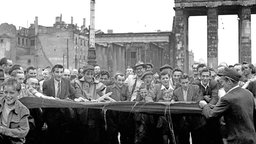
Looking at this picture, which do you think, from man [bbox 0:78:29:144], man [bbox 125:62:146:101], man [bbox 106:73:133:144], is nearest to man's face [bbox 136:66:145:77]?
man [bbox 125:62:146:101]

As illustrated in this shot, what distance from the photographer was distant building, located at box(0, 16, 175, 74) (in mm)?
49125

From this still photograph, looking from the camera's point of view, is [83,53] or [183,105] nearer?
[183,105]

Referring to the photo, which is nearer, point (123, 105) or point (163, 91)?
point (123, 105)

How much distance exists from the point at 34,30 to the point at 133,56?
91.8 feet

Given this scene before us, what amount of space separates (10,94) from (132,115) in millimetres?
2729

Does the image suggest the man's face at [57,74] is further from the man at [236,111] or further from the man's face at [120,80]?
the man at [236,111]

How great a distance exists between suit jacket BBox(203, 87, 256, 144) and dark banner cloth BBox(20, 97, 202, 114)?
0.87m

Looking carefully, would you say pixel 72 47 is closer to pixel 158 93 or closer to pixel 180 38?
pixel 180 38

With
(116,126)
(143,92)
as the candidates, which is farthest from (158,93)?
(116,126)

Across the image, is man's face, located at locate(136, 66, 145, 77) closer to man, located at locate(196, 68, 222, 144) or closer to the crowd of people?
the crowd of people

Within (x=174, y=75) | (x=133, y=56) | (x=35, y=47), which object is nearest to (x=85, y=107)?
(x=174, y=75)

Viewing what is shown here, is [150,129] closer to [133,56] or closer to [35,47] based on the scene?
[133,56]

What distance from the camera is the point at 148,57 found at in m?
57.6

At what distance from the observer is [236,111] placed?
6145 millimetres
